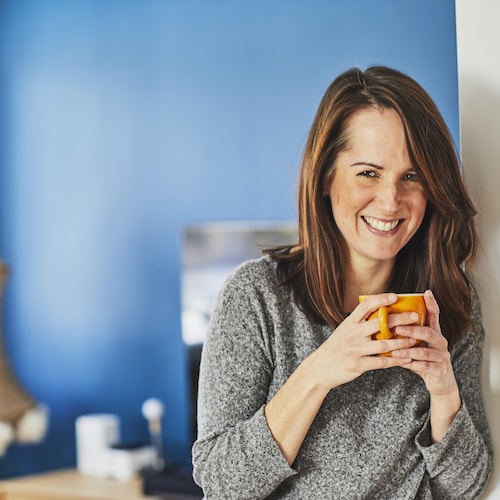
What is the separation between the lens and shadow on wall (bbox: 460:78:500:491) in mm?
1431

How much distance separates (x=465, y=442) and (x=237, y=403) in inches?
13.2

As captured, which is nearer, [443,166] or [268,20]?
[443,166]

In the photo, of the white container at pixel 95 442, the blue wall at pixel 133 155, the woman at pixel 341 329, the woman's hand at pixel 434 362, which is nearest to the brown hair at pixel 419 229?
the woman at pixel 341 329

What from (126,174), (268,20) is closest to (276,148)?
(268,20)

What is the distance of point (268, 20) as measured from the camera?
11.8ft

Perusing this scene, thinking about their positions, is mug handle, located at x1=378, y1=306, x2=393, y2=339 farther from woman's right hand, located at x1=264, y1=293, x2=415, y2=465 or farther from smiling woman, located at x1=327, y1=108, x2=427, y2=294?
smiling woman, located at x1=327, y1=108, x2=427, y2=294

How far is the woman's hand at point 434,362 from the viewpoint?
1.25 m

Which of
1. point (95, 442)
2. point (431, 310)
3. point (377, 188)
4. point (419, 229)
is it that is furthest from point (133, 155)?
point (431, 310)

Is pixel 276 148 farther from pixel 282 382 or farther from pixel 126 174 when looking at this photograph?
pixel 282 382

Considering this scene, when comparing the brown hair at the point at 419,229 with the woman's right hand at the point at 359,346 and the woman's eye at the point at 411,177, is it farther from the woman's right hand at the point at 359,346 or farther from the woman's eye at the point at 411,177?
the woman's right hand at the point at 359,346

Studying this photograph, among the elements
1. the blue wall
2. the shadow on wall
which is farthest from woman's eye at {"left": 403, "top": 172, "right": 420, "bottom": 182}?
the blue wall

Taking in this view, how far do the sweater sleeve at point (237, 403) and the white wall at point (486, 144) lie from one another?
340 millimetres

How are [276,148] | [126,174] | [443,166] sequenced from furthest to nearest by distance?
[126,174] → [276,148] → [443,166]

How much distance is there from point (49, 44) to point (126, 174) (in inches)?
28.1
